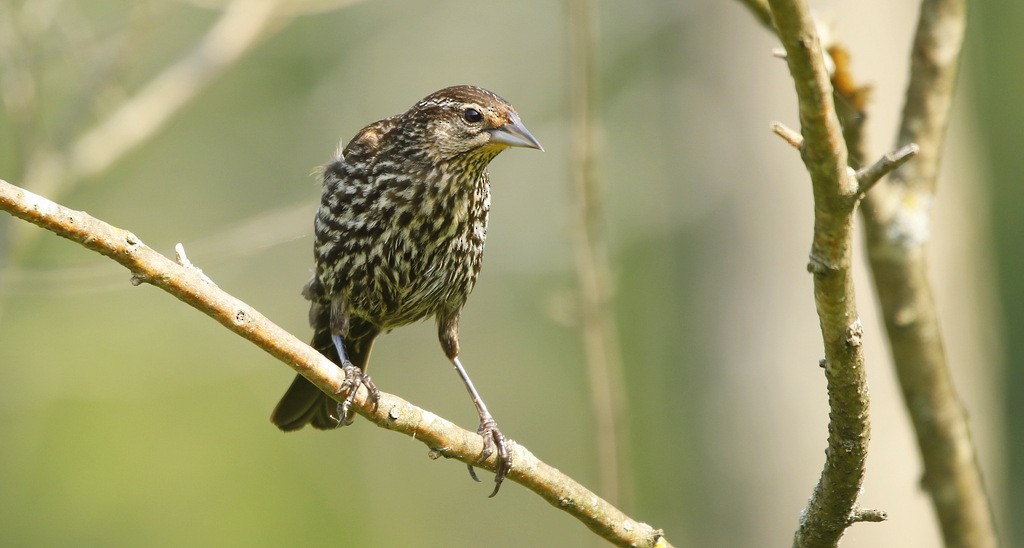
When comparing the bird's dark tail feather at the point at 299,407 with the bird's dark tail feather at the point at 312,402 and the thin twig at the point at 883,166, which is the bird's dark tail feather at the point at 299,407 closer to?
the bird's dark tail feather at the point at 312,402

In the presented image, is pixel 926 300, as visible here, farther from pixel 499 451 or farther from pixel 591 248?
pixel 499 451

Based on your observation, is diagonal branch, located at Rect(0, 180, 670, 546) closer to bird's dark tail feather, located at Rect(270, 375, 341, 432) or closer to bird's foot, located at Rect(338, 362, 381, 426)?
bird's foot, located at Rect(338, 362, 381, 426)

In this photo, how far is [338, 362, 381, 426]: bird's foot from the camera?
3.07 m

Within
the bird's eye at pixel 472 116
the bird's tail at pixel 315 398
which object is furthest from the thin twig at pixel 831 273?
the bird's tail at pixel 315 398

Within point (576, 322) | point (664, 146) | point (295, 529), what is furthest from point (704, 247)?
point (295, 529)

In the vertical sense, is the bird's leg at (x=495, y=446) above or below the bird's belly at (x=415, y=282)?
below

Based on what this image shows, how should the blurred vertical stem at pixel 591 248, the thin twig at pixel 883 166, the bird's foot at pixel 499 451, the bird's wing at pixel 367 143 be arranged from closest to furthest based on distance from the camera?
the thin twig at pixel 883 166
the bird's foot at pixel 499 451
the blurred vertical stem at pixel 591 248
the bird's wing at pixel 367 143

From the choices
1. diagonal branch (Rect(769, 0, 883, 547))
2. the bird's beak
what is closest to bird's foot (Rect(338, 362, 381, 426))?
the bird's beak

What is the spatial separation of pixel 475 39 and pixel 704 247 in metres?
3.31

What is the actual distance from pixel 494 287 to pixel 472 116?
742 cm

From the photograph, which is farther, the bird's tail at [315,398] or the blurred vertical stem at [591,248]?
the bird's tail at [315,398]

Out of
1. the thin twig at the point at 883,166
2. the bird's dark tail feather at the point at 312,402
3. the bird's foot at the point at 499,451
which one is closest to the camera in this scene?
the thin twig at the point at 883,166

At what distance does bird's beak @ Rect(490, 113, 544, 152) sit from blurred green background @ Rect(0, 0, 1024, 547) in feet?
2.09

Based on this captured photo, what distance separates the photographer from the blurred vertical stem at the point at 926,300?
358 cm
